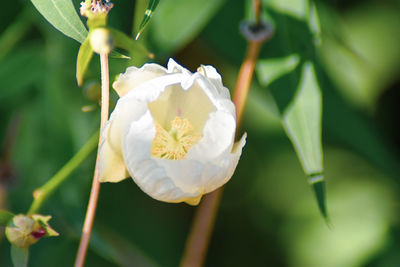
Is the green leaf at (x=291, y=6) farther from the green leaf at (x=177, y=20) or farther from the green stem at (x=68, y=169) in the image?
the green stem at (x=68, y=169)

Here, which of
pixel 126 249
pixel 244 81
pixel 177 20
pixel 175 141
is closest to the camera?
pixel 175 141

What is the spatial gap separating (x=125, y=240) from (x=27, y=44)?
64 cm

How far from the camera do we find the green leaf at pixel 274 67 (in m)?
1.14

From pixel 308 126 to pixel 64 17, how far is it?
1.48 feet

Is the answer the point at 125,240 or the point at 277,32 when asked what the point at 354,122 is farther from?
the point at 125,240

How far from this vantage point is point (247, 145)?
1.86 meters

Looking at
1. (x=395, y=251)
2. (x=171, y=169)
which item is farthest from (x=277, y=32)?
(x=395, y=251)

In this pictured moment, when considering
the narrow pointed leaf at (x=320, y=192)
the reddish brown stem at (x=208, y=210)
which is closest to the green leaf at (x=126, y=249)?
the reddish brown stem at (x=208, y=210)

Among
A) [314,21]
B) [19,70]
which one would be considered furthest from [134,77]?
[19,70]

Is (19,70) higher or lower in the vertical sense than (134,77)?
higher

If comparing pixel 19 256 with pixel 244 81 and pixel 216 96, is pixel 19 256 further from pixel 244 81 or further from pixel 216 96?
pixel 244 81

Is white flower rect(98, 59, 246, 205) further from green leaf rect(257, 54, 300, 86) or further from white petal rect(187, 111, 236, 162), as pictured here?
green leaf rect(257, 54, 300, 86)

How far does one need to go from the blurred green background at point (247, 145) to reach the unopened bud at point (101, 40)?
40cm

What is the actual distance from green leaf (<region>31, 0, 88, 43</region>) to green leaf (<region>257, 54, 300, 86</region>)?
0.41m
